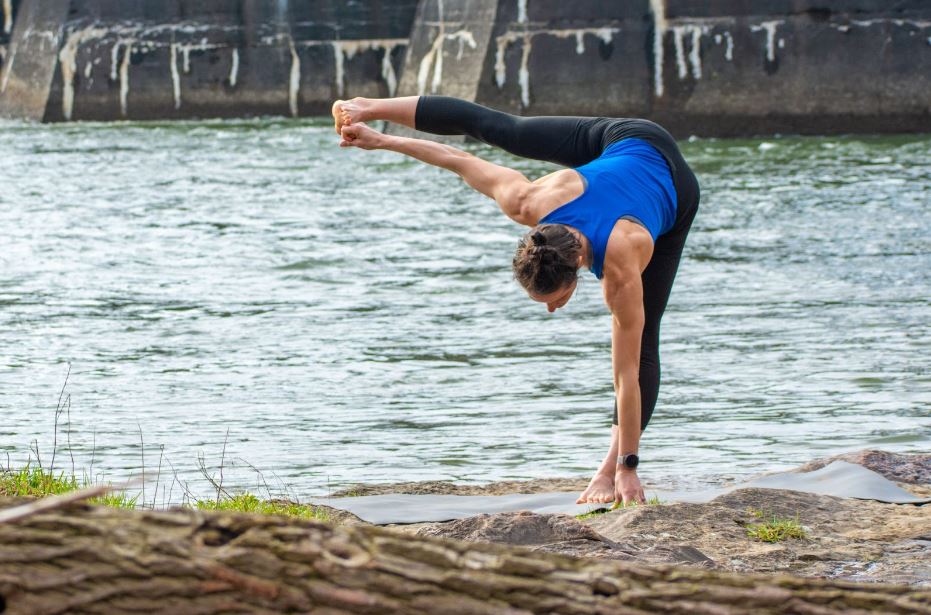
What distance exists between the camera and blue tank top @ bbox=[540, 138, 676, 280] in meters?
5.30

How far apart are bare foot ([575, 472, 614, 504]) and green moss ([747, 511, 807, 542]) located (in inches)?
29.1

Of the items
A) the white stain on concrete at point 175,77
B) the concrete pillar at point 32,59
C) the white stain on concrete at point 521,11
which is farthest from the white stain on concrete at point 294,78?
the white stain on concrete at point 521,11

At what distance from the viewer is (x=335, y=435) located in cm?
808

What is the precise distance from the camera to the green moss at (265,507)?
18.2 ft

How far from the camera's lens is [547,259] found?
5031mm

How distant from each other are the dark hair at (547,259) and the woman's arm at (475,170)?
1.17 ft

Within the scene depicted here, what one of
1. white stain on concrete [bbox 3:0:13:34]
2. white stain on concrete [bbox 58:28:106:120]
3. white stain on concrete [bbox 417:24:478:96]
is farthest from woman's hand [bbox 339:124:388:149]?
white stain on concrete [bbox 3:0:13:34]

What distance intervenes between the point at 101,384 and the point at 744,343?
4.61 meters

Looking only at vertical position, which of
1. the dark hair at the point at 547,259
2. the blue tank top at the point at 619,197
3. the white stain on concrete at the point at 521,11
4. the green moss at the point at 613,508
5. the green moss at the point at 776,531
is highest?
the white stain on concrete at the point at 521,11

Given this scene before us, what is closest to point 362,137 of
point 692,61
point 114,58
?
point 692,61

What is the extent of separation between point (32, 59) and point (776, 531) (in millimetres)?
28242

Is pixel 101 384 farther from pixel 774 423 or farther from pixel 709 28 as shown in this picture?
pixel 709 28

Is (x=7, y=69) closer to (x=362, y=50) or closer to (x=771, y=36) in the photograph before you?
(x=362, y=50)

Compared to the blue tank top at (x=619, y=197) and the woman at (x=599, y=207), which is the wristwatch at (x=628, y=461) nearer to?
the woman at (x=599, y=207)
